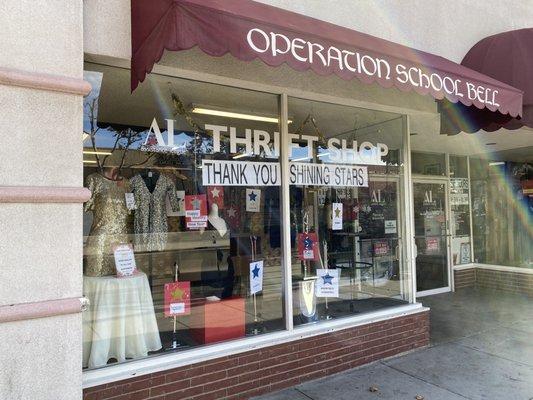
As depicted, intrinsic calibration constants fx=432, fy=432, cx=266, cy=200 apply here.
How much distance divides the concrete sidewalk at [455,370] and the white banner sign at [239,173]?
2.12 m

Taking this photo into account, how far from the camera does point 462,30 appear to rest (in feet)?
18.9

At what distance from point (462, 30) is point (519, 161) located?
554cm

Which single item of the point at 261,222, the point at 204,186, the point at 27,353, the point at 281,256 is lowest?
the point at 27,353

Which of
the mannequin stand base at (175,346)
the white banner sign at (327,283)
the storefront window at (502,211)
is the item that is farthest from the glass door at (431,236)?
the mannequin stand base at (175,346)

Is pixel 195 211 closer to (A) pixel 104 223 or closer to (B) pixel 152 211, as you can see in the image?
(B) pixel 152 211

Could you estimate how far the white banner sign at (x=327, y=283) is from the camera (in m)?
5.21

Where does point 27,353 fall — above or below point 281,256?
below

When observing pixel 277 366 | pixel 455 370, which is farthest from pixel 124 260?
pixel 455 370

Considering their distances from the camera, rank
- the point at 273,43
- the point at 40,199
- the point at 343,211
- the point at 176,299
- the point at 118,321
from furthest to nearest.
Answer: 1. the point at 343,211
2. the point at 176,299
3. the point at 118,321
4. the point at 273,43
5. the point at 40,199

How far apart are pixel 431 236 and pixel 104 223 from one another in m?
6.54

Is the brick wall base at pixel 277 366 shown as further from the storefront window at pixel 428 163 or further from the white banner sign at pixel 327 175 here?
the storefront window at pixel 428 163

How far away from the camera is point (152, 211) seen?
4.45 metres

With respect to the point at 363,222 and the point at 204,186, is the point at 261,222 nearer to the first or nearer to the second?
the point at 204,186

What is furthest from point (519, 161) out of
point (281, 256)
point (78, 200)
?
point (78, 200)
